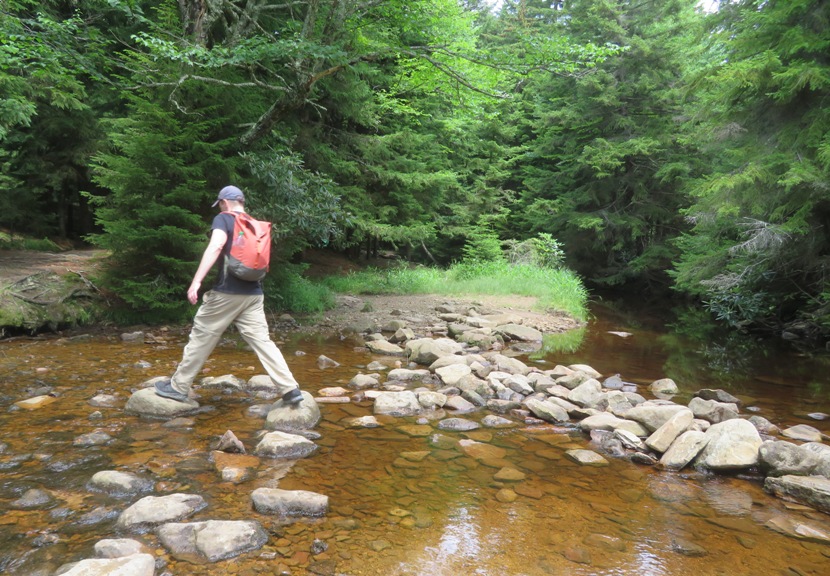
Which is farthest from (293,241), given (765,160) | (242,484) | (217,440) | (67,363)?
(765,160)

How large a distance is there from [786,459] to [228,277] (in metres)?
4.68

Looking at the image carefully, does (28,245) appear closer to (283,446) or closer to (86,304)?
(86,304)

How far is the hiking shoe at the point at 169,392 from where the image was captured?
461 cm

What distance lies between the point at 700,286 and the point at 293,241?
9.46m

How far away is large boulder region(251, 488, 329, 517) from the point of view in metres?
3.05

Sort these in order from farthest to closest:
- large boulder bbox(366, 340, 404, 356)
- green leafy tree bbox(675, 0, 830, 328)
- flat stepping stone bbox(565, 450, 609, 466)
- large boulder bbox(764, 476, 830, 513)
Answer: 1. green leafy tree bbox(675, 0, 830, 328)
2. large boulder bbox(366, 340, 404, 356)
3. flat stepping stone bbox(565, 450, 609, 466)
4. large boulder bbox(764, 476, 830, 513)

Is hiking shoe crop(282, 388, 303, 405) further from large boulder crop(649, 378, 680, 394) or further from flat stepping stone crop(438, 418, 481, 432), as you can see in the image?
large boulder crop(649, 378, 680, 394)

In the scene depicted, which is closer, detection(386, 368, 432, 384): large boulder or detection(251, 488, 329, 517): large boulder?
detection(251, 488, 329, 517): large boulder

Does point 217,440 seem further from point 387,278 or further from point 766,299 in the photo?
point 766,299

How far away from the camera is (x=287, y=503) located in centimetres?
307

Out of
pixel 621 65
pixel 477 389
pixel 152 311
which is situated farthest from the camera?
pixel 621 65

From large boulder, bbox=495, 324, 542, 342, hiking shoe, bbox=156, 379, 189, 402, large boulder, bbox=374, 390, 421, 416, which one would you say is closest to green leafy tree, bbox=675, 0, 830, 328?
large boulder, bbox=495, 324, 542, 342

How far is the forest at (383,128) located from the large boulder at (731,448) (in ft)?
18.8

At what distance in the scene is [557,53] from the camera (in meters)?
7.69
